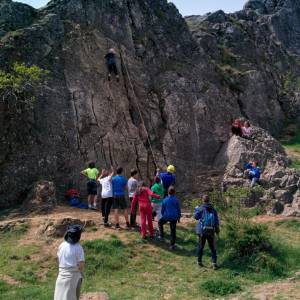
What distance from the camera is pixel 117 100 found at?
2108cm

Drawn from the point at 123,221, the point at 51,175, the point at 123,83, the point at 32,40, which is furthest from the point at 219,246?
the point at 32,40

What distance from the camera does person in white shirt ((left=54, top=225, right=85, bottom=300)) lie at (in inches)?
303

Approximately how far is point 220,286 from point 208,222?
5.87ft

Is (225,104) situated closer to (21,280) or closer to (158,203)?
(158,203)

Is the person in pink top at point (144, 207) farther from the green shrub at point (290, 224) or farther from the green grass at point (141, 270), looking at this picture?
the green shrub at point (290, 224)

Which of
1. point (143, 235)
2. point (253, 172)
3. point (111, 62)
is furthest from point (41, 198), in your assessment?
point (253, 172)

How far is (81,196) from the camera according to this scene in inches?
689

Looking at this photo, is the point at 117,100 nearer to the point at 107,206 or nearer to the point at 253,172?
the point at 253,172

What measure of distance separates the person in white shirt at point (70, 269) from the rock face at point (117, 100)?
887cm

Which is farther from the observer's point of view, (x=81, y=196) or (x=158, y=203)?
(x=81, y=196)

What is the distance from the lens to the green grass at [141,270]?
10453 mm

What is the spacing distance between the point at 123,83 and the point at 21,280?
13.0 meters

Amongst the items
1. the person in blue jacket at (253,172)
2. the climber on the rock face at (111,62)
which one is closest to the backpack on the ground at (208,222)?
the person in blue jacket at (253,172)

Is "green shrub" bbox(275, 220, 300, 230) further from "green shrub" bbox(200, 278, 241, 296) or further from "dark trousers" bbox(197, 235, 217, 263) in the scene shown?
"green shrub" bbox(200, 278, 241, 296)
